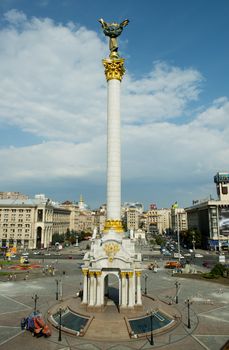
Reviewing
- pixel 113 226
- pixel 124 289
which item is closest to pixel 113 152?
pixel 113 226

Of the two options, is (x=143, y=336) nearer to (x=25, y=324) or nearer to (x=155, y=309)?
(x=155, y=309)

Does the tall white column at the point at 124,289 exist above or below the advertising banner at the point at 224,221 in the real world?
below

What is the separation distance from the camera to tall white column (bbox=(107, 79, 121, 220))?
41.5 m

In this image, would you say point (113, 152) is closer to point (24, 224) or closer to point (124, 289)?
point (124, 289)

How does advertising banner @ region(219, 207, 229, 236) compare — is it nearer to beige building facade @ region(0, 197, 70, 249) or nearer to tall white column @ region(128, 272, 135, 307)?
beige building facade @ region(0, 197, 70, 249)

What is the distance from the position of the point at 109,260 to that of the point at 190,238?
10561 centimetres

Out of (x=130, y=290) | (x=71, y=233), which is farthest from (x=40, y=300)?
(x=71, y=233)

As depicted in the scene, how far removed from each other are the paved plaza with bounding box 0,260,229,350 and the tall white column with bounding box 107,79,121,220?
536 inches

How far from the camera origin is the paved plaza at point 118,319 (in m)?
28.0

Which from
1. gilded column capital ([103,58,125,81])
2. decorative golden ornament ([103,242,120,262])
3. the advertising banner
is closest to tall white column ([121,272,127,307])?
decorative golden ornament ([103,242,120,262])

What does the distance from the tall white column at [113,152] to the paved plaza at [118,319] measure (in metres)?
13.6

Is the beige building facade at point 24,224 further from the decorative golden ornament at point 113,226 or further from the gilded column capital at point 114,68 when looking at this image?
the gilded column capital at point 114,68

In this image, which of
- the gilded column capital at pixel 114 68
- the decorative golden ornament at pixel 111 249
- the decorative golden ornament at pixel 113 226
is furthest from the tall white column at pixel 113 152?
the decorative golden ornament at pixel 111 249

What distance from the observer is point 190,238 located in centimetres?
13550
